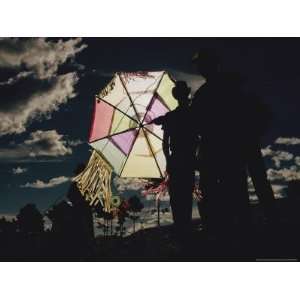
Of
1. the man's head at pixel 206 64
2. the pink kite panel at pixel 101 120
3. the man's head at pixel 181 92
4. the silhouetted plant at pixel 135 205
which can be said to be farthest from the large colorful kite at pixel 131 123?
the man's head at pixel 206 64

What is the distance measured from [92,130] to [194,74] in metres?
1.47

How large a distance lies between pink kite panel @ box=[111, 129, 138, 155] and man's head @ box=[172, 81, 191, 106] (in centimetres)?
86

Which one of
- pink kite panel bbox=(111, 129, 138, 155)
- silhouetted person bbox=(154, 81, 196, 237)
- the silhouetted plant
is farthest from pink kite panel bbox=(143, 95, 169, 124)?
the silhouetted plant

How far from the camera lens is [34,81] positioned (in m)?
4.94

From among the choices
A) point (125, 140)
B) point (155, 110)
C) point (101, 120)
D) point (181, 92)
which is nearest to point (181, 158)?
point (181, 92)

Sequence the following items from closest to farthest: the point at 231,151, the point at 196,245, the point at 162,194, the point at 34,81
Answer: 1. the point at 231,151
2. the point at 196,245
3. the point at 162,194
4. the point at 34,81

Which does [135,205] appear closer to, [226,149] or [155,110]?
[155,110]

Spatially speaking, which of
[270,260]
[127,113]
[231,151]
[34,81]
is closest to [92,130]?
[127,113]

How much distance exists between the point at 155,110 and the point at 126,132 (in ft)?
1.58

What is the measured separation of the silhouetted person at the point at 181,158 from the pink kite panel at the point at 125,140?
0.70 m

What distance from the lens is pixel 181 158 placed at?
4285 millimetres

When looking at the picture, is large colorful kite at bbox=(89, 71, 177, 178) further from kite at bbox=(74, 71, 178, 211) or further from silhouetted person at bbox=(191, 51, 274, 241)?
silhouetted person at bbox=(191, 51, 274, 241)

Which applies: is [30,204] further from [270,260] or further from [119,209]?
[270,260]
